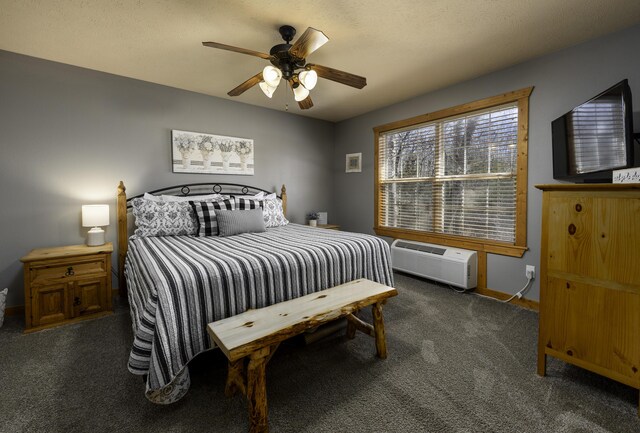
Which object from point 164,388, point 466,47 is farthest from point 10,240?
point 466,47

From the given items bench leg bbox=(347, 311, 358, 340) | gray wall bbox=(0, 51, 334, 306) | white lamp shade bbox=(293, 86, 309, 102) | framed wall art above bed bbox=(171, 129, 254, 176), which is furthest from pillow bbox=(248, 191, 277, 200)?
bench leg bbox=(347, 311, 358, 340)

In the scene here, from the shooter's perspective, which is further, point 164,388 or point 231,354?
A: point 164,388

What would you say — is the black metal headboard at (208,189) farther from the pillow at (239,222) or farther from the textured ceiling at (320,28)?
the textured ceiling at (320,28)

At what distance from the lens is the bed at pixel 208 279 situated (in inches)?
58.2

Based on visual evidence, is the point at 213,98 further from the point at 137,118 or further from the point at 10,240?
the point at 10,240

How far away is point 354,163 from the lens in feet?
16.1

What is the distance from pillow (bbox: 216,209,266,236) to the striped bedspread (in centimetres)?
29

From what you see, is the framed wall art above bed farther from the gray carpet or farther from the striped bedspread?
the gray carpet

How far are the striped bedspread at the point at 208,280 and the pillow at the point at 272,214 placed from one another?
94 centimetres

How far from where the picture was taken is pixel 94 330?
2.45m

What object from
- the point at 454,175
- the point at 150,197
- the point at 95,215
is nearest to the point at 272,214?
the point at 150,197

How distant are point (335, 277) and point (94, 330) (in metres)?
2.12

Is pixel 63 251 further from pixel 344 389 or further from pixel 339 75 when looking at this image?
pixel 339 75

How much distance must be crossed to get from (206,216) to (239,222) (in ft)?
1.19
